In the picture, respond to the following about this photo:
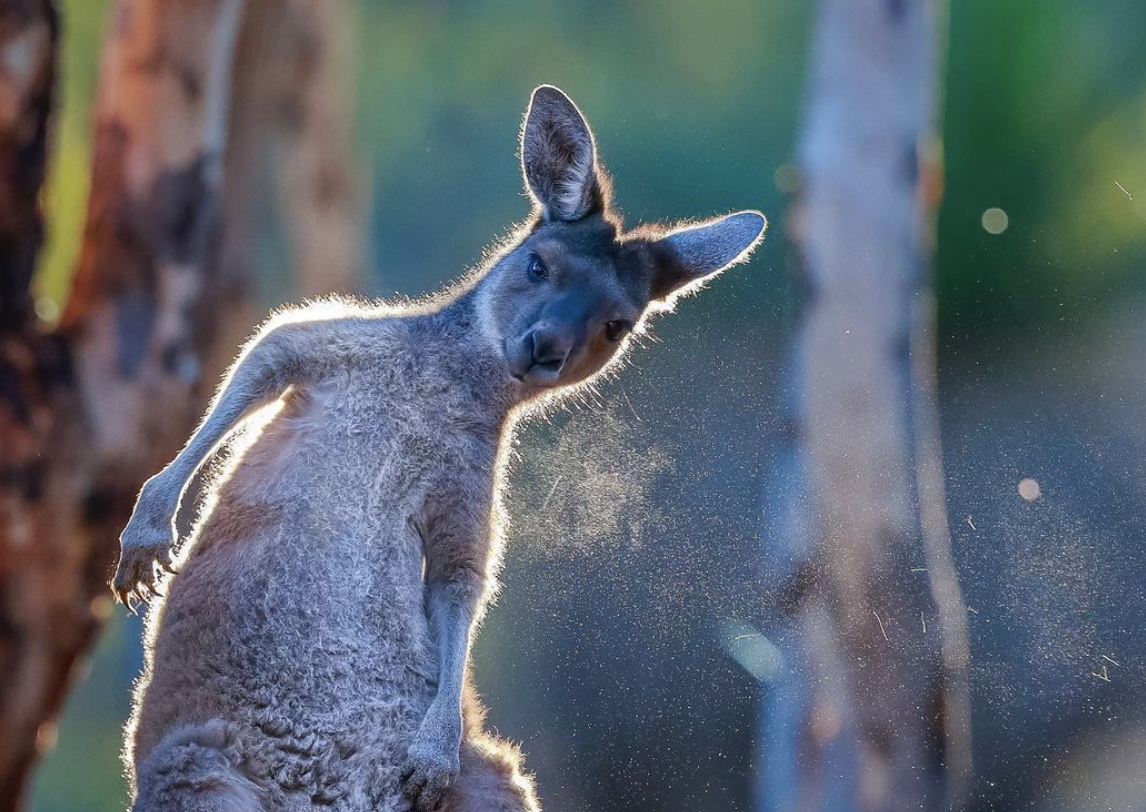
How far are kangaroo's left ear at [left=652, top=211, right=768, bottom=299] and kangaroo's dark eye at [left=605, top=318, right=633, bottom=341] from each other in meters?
0.14

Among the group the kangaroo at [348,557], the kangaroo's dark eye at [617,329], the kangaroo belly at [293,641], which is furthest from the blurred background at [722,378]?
the kangaroo belly at [293,641]

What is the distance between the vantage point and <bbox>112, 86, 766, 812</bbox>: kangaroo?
7.43 ft

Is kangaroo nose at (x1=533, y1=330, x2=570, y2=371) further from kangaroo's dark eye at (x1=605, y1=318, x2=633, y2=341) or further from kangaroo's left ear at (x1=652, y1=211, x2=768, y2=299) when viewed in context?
kangaroo's left ear at (x1=652, y1=211, x2=768, y2=299)

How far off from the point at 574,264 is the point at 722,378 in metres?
1.96

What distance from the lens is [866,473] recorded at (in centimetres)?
441

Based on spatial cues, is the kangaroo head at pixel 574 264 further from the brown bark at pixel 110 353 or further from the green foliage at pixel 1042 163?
the green foliage at pixel 1042 163

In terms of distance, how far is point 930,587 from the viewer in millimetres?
4277

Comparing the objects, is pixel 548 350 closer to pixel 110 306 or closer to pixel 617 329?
pixel 617 329

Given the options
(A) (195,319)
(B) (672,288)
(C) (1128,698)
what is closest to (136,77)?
(A) (195,319)

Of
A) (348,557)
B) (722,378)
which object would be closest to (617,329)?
Result: (348,557)

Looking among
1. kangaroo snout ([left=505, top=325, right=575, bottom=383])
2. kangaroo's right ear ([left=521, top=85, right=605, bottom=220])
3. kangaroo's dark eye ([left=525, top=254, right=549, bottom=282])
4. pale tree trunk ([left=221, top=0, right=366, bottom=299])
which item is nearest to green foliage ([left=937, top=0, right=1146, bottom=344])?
pale tree trunk ([left=221, top=0, right=366, bottom=299])

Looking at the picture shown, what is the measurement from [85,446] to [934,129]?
294cm

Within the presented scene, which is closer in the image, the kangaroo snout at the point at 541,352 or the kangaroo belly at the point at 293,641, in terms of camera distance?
the kangaroo belly at the point at 293,641

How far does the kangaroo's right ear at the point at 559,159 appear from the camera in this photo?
279 centimetres
